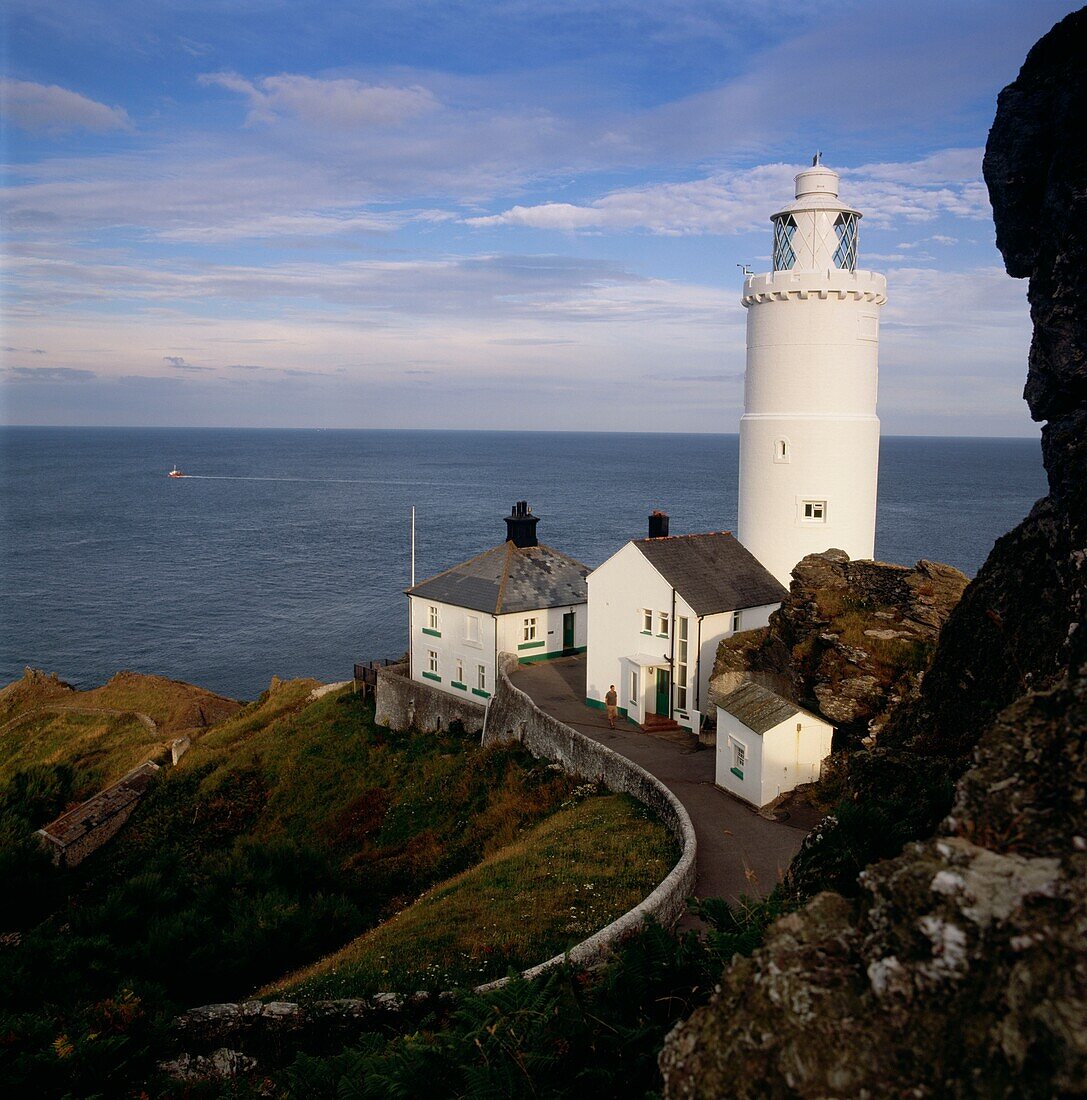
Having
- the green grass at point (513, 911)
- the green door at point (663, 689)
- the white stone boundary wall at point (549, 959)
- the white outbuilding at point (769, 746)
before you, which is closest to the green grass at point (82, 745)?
the white stone boundary wall at point (549, 959)

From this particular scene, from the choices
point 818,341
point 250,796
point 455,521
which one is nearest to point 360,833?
point 250,796

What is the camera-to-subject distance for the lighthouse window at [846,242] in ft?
81.5

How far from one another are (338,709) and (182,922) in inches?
802

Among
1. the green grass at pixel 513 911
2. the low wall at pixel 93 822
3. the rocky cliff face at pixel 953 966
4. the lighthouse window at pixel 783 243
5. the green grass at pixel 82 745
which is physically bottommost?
the green grass at pixel 82 745

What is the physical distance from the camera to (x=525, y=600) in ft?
99.6

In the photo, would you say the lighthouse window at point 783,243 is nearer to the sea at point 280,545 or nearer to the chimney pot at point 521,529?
the chimney pot at point 521,529

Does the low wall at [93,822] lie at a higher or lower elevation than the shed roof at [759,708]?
lower

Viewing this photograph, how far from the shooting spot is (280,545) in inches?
3349

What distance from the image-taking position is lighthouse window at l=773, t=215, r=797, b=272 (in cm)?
2495

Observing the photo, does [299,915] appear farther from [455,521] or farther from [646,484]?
[646,484]

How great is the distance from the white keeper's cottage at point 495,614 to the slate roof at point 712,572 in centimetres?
704

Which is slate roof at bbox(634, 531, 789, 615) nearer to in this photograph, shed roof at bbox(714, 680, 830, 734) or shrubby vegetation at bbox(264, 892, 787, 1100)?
shed roof at bbox(714, 680, 830, 734)

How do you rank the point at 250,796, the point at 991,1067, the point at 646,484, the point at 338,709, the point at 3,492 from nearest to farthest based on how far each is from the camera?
the point at 991,1067 → the point at 250,796 → the point at 338,709 → the point at 3,492 → the point at 646,484

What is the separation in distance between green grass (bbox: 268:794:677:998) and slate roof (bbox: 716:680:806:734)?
2.68 metres
